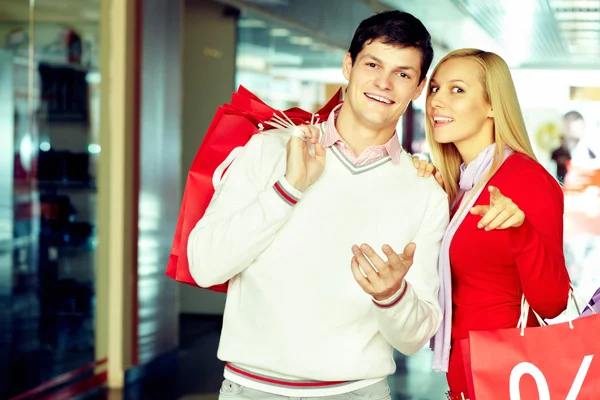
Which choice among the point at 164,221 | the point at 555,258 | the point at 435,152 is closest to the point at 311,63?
the point at 164,221

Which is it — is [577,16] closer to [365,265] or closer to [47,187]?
[47,187]

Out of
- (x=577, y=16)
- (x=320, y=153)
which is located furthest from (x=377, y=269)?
(x=577, y=16)

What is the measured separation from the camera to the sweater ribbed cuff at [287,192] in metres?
1.74

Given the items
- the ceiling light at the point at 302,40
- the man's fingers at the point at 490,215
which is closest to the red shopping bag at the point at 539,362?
the man's fingers at the point at 490,215

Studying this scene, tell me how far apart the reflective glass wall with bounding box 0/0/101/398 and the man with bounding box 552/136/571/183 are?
10.9 feet

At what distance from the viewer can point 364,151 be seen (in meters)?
1.95

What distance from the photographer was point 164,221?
593 cm

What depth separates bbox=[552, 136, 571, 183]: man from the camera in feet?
19.6

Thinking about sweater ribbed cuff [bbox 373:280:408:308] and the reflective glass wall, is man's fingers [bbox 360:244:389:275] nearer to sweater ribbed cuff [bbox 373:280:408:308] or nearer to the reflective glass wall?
sweater ribbed cuff [bbox 373:280:408:308]

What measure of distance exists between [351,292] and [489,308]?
434mm

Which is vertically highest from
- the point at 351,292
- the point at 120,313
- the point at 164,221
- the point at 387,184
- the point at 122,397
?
the point at 387,184

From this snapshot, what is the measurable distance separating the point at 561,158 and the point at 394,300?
184 inches

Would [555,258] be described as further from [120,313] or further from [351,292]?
[120,313]

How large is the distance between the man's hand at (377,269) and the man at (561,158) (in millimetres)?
4656
